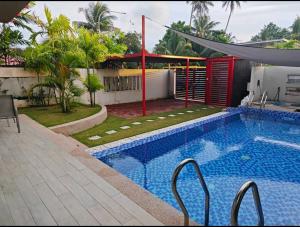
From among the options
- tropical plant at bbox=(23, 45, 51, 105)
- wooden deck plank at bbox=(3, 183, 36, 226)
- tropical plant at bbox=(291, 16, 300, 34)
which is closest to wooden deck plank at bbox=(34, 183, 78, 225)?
wooden deck plank at bbox=(3, 183, 36, 226)

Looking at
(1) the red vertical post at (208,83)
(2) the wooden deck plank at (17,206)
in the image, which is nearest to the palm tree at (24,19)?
(1) the red vertical post at (208,83)

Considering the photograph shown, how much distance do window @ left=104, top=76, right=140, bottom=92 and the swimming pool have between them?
A: 21.0 ft

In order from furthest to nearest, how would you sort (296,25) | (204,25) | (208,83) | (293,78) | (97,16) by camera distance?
(296,25)
(204,25)
(97,16)
(293,78)
(208,83)

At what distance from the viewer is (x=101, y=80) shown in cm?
1212

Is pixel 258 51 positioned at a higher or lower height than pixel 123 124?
higher

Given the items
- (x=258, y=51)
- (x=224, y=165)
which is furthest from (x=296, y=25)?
(x=224, y=165)

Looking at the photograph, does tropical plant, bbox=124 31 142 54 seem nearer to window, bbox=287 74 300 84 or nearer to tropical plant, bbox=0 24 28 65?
tropical plant, bbox=0 24 28 65

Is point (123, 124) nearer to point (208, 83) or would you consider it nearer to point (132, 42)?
point (208, 83)

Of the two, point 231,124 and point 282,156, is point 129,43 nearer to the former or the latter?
point 231,124

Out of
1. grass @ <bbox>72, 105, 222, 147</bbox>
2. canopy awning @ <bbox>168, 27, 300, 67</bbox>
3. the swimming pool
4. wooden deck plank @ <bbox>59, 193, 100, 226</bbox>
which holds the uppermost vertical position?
canopy awning @ <bbox>168, 27, 300, 67</bbox>

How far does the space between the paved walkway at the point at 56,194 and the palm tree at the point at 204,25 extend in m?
27.9

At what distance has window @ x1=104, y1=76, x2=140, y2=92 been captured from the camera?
12.6m

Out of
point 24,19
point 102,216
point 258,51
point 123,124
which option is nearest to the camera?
point 102,216

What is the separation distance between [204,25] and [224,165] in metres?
27.2
